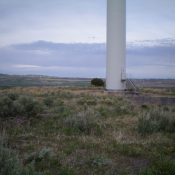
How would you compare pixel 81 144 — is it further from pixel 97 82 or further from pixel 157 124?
pixel 97 82

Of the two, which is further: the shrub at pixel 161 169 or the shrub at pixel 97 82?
the shrub at pixel 97 82

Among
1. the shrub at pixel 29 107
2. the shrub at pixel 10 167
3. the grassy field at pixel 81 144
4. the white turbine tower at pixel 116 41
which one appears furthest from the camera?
the white turbine tower at pixel 116 41

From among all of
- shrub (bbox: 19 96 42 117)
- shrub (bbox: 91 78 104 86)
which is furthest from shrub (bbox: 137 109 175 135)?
shrub (bbox: 91 78 104 86)

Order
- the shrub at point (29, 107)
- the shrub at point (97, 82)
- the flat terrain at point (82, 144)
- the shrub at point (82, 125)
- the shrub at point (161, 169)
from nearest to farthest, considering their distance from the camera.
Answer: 1. the shrub at point (161, 169)
2. the flat terrain at point (82, 144)
3. the shrub at point (82, 125)
4. the shrub at point (29, 107)
5. the shrub at point (97, 82)

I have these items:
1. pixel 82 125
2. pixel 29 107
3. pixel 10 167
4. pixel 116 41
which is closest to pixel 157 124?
pixel 82 125

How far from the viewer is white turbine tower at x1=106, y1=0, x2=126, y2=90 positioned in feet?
124

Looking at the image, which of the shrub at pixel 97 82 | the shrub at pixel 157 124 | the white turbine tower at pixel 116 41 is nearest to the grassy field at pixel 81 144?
the shrub at pixel 157 124

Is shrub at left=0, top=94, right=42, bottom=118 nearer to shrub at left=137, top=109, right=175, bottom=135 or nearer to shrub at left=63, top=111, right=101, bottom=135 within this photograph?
A: shrub at left=63, top=111, right=101, bottom=135

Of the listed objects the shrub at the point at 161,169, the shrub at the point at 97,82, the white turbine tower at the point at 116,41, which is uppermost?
the white turbine tower at the point at 116,41

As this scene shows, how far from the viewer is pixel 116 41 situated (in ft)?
125

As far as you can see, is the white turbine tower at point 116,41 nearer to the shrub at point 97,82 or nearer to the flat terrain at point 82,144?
the flat terrain at point 82,144

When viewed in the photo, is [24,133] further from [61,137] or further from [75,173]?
[75,173]

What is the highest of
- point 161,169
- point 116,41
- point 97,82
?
point 116,41

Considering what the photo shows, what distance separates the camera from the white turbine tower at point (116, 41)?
37684 millimetres
